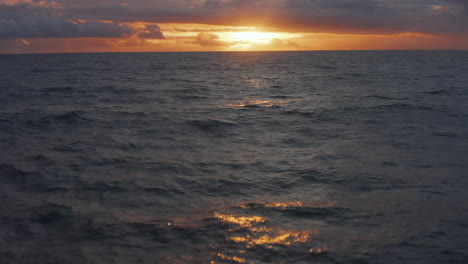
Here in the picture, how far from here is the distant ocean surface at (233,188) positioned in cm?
579

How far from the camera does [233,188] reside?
8.54m

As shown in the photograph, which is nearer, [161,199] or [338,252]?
[338,252]

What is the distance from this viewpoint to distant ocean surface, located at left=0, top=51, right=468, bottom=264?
5789 mm

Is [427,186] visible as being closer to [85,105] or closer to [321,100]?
[321,100]

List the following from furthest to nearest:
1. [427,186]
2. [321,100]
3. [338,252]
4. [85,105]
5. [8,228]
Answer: [321,100] < [85,105] < [427,186] < [8,228] < [338,252]

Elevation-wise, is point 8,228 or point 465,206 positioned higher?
point 465,206

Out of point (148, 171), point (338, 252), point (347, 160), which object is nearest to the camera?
point (338, 252)

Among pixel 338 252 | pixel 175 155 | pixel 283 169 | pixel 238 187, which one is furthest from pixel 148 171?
pixel 338 252

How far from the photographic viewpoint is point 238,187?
859 cm

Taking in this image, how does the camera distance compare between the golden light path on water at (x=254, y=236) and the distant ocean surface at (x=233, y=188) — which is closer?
the golden light path on water at (x=254, y=236)

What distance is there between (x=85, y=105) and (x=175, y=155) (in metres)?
11.9

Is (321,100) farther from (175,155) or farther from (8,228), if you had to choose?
(8,228)

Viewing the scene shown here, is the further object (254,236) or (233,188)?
(233,188)

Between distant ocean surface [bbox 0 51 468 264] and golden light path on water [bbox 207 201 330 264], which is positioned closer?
golden light path on water [bbox 207 201 330 264]
